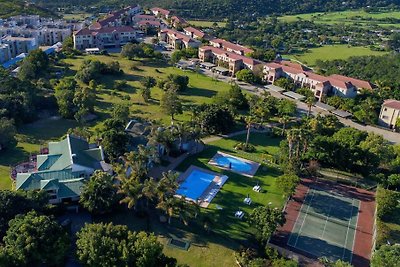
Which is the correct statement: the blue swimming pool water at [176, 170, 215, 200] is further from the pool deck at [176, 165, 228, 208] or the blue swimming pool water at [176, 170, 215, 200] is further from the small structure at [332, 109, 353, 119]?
the small structure at [332, 109, 353, 119]

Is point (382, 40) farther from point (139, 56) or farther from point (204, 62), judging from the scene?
point (139, 56)

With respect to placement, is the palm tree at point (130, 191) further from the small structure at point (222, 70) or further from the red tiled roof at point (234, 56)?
the red tiled roof at point (234, 56)

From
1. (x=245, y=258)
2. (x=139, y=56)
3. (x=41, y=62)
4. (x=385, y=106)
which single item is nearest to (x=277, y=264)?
(x=245, y=258)

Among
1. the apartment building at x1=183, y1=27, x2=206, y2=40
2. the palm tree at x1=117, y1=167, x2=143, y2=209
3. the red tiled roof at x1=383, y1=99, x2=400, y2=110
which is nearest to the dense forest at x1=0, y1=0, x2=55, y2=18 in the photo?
the apartment building at x1=183, y1=27, x2=206, y2=40

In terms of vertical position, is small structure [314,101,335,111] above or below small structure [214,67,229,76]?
below

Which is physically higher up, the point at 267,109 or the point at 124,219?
the point at 267,109

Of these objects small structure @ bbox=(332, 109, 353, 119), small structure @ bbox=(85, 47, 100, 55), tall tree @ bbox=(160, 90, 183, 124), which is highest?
small structure @ bbox=(85, 47, 100, 55)

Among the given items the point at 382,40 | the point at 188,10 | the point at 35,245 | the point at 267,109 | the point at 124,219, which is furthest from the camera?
the point at 188,10

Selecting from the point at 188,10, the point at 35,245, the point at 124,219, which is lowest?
the point at 124,219
